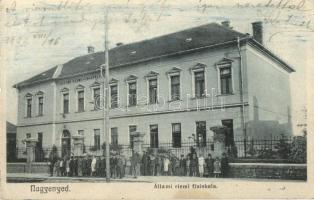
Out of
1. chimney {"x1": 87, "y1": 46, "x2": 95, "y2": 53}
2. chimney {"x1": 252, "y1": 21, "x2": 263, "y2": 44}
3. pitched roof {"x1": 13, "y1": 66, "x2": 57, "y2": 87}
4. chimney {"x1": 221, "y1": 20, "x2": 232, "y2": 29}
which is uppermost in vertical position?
chimney {"x1": 221, "y1": 20, "x2": 232, "y2": 29}

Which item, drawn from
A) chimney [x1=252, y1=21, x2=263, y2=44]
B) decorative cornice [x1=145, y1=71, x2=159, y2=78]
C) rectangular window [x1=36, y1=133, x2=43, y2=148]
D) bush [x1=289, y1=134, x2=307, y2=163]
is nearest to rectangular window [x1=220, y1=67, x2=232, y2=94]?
chimney [x1=252, y1=21, x2=263, y2=44]

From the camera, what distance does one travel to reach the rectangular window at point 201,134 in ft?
30.3

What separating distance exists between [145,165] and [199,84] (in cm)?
200

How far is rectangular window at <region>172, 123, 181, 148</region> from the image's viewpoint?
388 inches

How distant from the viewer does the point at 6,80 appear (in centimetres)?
818

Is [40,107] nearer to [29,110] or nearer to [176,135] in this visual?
[29,110]

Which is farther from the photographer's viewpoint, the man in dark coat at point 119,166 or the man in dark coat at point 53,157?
the man in dark coat at point 53,157

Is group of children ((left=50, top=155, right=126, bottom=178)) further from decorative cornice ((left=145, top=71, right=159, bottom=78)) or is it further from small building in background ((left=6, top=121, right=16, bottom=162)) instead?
decorative cornice ((left=145, top=71, right=159, bottom=78))

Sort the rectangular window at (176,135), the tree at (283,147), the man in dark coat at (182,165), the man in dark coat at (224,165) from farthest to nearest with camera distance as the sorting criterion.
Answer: the rectangular window at (176,135) < the man in dark coat at (182,165) < the man in dark coat at (224,165) < the tree at (283,147)

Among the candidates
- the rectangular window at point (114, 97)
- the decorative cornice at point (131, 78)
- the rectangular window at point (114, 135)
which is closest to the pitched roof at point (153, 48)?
the decorative cornice at point (131, 78)

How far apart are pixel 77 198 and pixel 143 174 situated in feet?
5.57

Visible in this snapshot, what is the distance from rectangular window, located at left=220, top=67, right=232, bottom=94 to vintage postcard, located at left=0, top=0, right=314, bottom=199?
0.07ft

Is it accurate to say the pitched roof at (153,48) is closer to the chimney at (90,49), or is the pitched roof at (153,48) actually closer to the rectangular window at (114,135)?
the chimney at (90,49)

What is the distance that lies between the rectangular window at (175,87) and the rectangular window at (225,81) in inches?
39.4
